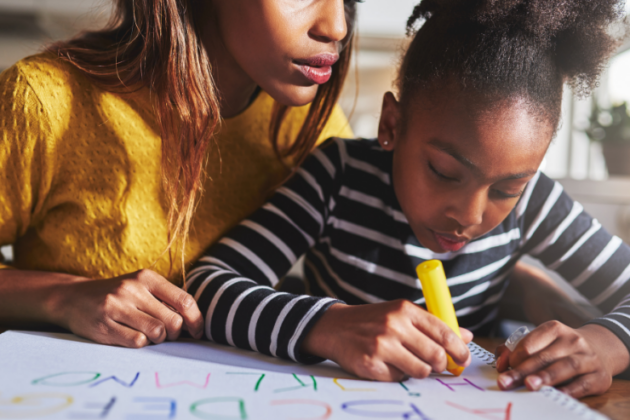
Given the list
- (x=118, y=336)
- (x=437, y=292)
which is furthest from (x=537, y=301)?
(x=118, y=336)

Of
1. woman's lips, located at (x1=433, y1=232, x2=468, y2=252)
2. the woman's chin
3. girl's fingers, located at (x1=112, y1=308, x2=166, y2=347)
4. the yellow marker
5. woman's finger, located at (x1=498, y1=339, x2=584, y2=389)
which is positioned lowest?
woman's finger, located at (x1=498, y1=339, x2=584, y2=389)

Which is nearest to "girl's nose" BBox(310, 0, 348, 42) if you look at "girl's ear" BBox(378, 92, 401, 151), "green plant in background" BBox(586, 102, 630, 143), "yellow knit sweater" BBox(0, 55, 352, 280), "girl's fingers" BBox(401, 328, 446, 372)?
"girl's ear" BBox(378, 92, 401, 151)

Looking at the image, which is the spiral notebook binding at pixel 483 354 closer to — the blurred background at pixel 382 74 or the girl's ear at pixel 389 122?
the girl's ear at pixel 389 122

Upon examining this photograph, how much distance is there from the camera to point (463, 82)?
0.49 m

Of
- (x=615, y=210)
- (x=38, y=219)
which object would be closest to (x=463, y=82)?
(x=38, y=219)

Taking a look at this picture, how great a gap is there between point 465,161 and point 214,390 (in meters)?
0.30

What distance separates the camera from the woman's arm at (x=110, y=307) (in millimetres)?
439

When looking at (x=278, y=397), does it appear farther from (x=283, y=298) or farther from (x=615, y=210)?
(x=615, y=210)

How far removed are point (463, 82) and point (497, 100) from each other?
1.5 inches

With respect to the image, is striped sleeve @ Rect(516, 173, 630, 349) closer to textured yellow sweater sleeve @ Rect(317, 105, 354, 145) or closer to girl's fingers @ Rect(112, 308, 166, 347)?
textured yellow sweater sleeve @ Rect(317, 105, 354, 145)

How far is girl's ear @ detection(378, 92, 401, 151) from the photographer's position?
1.86 ft

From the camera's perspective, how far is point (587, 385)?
393 millimetres

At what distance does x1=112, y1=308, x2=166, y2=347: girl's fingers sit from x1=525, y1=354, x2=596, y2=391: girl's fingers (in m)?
0.31

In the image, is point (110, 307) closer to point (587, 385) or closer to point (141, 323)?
point (141, 323)
